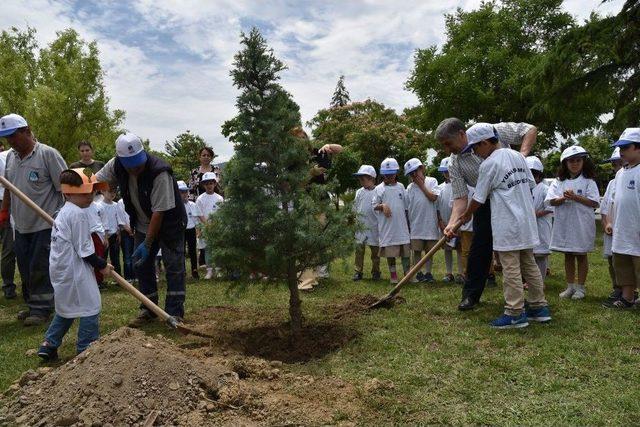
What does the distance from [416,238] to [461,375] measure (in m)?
5.08

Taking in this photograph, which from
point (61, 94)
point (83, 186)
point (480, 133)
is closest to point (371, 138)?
point (61, 94)

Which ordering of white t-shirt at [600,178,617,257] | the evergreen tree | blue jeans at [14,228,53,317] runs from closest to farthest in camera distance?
1. blue jeans at [14,228,53,317]
2. white t-shirt at [600,178,617,257]
3. the evergreen tree

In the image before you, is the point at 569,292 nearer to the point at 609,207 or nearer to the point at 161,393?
the point at 609,207

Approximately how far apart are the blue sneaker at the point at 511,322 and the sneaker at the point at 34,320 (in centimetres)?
517

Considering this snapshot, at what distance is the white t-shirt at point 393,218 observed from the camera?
9008 millimetres

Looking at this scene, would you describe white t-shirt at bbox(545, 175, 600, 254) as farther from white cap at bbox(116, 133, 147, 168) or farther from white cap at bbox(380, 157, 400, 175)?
white cap at bbox(116, 133, 147, 168)

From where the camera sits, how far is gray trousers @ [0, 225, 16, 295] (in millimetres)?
7781

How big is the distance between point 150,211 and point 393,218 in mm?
4435

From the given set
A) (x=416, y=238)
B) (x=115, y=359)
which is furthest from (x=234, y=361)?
(x=416, y=238)

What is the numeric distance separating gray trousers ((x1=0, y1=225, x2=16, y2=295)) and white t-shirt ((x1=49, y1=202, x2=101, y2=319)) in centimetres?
370

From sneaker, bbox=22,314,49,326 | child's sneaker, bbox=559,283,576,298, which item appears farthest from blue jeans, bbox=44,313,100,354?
child's sneaker, bbox=559,283,576,298

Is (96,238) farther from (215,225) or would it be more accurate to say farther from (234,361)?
(234,361)

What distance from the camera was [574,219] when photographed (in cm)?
705

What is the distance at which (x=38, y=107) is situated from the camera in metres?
24.6
